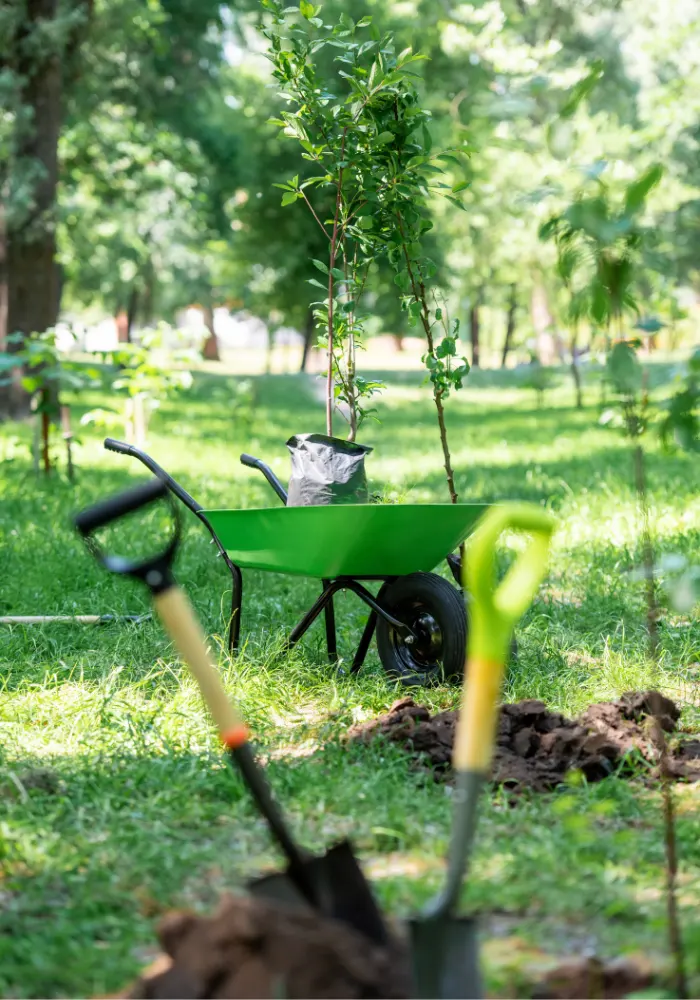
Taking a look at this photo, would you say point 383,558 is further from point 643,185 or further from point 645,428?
point 643,185

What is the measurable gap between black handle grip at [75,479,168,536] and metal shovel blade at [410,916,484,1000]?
961mm

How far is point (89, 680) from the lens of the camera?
3.63 m

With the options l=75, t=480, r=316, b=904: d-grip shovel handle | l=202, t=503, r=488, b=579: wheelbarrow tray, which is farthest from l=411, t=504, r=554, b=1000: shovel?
l=202, t=503, r=488, b=579: wheelbarrow tray

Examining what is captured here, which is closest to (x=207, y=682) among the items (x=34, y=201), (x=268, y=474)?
(x=268, y=474)

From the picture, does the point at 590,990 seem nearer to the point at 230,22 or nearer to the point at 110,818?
the point at 110,818

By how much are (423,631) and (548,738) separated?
76 centimetres

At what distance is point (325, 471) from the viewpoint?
377 cm

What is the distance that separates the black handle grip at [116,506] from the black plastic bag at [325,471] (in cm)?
155

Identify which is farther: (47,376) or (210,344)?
(210,344)

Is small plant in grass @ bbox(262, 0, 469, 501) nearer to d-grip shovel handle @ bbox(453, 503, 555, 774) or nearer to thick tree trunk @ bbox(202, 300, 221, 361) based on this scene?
d-grip shovel handle @ bbox(453, 503, 555, 774)

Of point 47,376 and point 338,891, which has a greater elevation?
point 47,376

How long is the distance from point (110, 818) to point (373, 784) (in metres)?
0.64

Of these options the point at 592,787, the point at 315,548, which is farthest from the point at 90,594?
the point at 592,787

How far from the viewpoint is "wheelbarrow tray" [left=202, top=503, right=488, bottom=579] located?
3.30 meters
